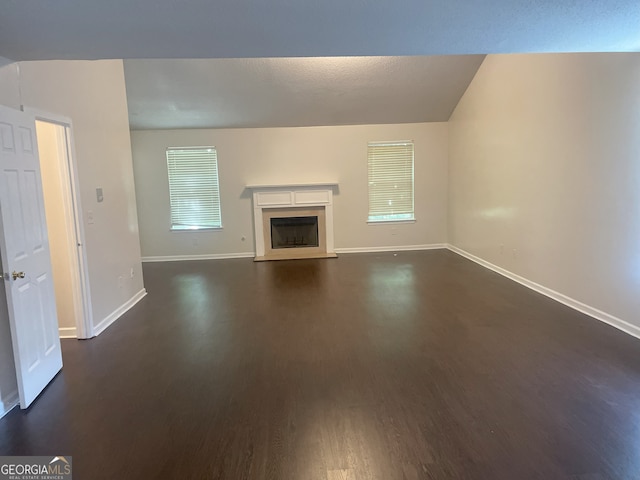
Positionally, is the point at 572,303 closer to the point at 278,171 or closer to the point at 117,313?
the point at 117,313

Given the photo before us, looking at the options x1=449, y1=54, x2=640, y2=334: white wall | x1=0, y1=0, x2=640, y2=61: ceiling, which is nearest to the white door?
x1=0, y1=0, x2=640, y2=61: ceiling

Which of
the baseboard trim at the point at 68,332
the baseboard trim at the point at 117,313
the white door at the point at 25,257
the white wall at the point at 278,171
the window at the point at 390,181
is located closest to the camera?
the white door at the point at 25,257

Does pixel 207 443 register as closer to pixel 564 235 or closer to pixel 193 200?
pixel 564 235

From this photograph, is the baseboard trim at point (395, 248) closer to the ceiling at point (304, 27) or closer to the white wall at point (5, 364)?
the ceiling at point (304, 27)

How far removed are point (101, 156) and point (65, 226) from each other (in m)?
0.94

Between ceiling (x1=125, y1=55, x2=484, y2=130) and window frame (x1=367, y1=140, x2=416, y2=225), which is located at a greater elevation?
ceiling (x1=125, y1=55, x2=484, y2=130)

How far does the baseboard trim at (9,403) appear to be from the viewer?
8.57 feet

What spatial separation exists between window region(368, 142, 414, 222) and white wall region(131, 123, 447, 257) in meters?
0.15

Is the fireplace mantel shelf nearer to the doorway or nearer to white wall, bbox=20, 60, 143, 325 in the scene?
white wall, bbox=20, 60, 143, 325

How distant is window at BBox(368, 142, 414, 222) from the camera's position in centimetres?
804

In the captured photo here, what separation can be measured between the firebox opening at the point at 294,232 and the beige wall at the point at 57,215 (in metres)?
4.39

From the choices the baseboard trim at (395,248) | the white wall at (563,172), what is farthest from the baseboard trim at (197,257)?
the white wall at (563,172)

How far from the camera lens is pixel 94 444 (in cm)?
230

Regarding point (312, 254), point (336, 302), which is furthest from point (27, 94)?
point (312, 254)
